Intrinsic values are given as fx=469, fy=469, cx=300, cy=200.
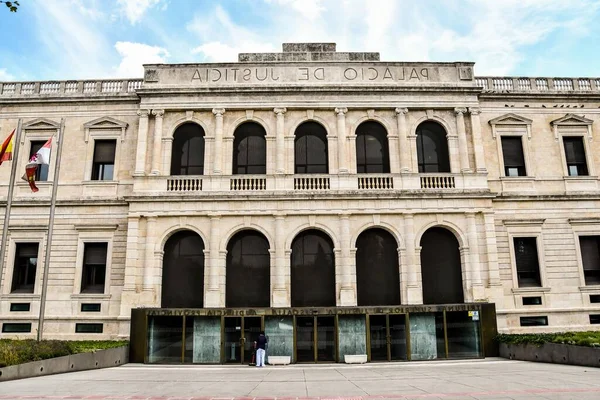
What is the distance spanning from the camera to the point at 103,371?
19125mm

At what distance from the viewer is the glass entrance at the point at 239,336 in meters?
22.4

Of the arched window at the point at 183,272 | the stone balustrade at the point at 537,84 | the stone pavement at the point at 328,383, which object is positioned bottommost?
the stone pavement at the point at 328,383

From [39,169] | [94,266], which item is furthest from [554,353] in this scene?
[39,169]

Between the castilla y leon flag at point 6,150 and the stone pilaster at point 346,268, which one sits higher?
the castilla y leon flag at point 6,150

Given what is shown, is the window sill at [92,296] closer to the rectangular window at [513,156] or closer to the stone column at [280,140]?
the stone column at [280,140]

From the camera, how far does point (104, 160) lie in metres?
27.0

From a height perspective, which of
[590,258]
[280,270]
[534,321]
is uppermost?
[590,258]

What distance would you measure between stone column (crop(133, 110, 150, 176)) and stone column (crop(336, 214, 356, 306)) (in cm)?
1116

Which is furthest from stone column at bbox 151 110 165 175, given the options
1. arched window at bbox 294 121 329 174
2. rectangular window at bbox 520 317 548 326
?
rectangular window at bbox 520 317 548 326

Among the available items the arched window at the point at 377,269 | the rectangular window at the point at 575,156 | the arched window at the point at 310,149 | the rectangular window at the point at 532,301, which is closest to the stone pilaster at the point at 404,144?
the arched window at the point at 377,269

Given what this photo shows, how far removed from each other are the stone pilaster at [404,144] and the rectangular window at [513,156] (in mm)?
5722

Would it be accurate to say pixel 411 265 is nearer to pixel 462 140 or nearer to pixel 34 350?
pixel 462 140

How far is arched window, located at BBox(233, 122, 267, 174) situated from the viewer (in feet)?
86.3

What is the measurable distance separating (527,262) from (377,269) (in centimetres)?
860
